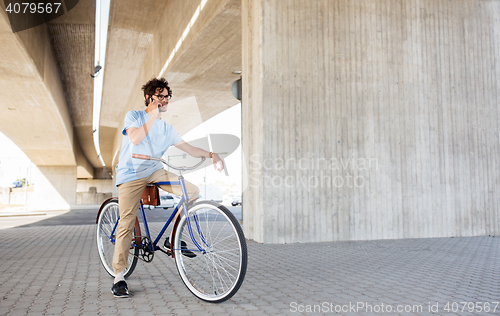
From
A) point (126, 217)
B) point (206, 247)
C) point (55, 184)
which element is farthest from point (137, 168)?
point (55, 184)

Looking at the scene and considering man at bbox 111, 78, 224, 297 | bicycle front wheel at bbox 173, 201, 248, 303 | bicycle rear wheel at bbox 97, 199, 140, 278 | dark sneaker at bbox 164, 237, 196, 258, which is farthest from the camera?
bicycle rear wheel at bbox 97, 199, 140, 278

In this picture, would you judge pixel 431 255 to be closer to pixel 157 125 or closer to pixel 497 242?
pixel 497 242

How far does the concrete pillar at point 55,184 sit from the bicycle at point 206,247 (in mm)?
36923

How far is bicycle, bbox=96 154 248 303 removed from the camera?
2.65m

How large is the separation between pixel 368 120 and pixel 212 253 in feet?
15.1

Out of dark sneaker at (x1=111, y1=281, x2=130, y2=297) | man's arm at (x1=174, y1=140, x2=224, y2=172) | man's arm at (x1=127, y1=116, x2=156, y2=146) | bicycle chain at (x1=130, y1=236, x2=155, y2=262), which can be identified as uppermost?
man's arm at (x1=127, y1=116, x2=156, y2=146)

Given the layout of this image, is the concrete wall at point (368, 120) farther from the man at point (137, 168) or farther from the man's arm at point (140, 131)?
the man's arm at point (140, 131)

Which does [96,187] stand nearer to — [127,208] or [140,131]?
[127,208]

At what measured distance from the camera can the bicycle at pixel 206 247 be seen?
2654mm

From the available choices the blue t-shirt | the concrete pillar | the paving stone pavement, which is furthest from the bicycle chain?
the concrete pillar

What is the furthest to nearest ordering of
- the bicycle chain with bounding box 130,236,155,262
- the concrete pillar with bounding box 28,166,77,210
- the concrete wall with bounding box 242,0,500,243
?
the concrete pillar with bounding box 28,166,77,210 → the concrete wall with bounding box 242,0,500,243 → the bicycle chain with bounding box 130,236,155,262

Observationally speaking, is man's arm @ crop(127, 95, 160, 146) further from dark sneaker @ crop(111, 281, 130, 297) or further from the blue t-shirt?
dark sneaker @ crop(111, 281, 130, 297)

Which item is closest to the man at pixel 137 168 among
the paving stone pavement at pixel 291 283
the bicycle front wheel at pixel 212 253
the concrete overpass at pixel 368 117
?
the bicycle front wheel at pixel 212 253

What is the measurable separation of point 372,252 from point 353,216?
1237 millimetres
